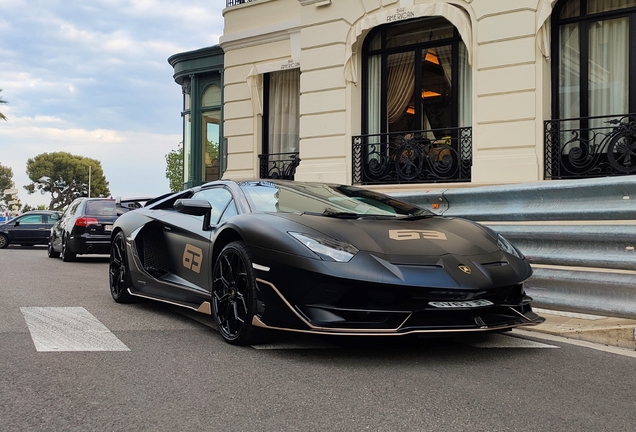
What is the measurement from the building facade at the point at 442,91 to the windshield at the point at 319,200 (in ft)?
16.0

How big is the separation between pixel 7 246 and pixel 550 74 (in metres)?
20.8

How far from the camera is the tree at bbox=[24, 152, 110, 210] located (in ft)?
297

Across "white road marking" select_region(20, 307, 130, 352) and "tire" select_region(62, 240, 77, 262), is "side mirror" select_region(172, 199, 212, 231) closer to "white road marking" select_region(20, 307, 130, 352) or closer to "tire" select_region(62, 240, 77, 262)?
"white road marking" select_region(20, 307, 130, 352)

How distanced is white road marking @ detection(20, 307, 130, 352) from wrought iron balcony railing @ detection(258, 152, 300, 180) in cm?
829

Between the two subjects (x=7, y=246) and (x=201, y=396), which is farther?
(x=7, y=246)

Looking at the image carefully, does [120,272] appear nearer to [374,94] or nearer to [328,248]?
[328,248]

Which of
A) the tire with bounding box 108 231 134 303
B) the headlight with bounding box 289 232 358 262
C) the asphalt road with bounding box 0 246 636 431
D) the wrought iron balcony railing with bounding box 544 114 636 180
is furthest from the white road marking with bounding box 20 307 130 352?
the wrought iron balcony railing with bounding box 544 114 636 180

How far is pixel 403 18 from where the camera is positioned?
1138cm

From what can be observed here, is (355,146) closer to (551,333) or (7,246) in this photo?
(551,333)

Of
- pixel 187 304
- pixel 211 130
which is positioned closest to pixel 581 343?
pixel 187 304

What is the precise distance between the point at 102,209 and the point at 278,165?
12.6 ft

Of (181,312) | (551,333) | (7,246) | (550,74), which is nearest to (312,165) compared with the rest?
(550,74)

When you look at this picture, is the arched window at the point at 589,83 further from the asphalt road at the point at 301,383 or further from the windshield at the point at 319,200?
the asphalt road at the point at 301,383

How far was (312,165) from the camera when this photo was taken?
488 inches
